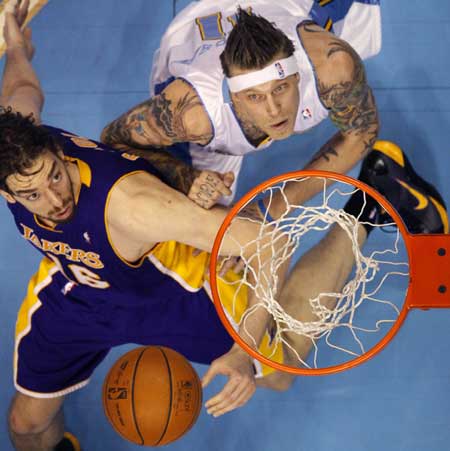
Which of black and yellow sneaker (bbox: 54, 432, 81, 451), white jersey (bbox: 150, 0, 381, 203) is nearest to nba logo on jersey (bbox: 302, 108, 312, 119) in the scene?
white jersey (bbox: 150, 0, 381, 203)

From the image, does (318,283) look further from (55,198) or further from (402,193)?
(55,198)

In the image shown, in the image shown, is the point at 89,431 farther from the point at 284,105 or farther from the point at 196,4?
the point at 196,4

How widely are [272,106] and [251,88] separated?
0.11 m

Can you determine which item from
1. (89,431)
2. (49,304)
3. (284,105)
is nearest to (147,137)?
(284,105)

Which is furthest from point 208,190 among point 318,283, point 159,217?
point 318,283

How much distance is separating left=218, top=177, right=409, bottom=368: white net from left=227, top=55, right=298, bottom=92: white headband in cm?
42

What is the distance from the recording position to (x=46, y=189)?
7.77 feet

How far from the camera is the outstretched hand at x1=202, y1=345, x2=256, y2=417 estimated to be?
2.36 metres

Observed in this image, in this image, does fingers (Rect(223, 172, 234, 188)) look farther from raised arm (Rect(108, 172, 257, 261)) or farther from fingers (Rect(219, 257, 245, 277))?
fingers (Rect(219, 257, 245, 277))

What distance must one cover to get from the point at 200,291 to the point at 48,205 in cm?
77

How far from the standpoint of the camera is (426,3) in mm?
3912

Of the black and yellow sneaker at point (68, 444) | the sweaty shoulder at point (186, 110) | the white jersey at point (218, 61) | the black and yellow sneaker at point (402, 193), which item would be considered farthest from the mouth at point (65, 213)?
the black and yellow sneaker at point (402, 193)

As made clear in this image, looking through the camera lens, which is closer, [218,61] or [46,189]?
[46,189]

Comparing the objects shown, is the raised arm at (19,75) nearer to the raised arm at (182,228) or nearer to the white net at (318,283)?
the raised arm at (182,228)
